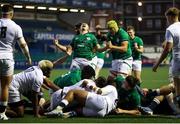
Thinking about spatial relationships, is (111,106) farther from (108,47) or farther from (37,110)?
(108,47)

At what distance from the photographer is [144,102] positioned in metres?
11.1

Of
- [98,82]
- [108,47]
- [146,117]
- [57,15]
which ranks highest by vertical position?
[57,15]

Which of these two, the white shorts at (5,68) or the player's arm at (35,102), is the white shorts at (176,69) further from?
the white shorts at (5,68)

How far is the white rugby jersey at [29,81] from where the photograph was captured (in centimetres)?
978

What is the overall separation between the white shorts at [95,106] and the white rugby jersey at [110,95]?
101 millimetres

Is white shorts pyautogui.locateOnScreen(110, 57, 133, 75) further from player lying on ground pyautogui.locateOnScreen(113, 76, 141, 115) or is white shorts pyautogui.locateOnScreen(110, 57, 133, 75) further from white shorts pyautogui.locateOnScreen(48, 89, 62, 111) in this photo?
white shorts pyautogui.locateOnScreen(48, 89, 62, 111)

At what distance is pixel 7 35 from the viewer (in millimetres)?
9688

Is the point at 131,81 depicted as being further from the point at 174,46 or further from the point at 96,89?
the point at 174,46

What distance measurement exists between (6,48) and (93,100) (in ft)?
6.45

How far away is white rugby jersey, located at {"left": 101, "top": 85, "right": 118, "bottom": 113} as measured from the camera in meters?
9.65

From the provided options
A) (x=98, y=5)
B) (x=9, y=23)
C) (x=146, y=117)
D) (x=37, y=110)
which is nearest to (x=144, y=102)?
(x=146, y=117)

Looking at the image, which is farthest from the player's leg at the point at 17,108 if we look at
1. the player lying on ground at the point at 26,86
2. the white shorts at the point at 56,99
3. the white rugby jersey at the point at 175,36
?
the white rugby jersey at the point at 175,36

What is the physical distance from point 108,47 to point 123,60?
1305mm

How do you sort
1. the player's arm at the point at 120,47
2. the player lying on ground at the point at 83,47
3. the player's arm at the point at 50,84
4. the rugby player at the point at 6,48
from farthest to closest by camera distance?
the player lying on ground at the point at 83,47
the player's arm at the point at 120,47
the player's arm at the point at 50,84
the rugby player at the point at 6,48
